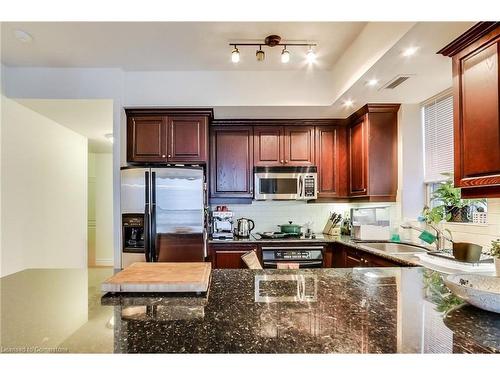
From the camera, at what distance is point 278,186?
11.7 ft

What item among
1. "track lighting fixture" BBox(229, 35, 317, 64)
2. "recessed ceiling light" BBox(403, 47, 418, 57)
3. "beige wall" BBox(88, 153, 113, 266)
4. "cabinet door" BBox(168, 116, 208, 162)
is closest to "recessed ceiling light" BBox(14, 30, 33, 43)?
"cabinet door" BBox(168, 116, 208, 162)

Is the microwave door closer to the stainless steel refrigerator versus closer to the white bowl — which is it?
the stainless steel refrigerator

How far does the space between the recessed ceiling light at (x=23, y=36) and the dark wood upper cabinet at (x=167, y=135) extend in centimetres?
98

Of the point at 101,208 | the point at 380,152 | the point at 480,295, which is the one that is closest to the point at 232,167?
the point at 380,152

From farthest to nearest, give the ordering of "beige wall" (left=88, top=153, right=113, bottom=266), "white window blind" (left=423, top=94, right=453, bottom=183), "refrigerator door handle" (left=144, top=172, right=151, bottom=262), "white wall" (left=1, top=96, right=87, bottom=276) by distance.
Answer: "beige wall" (left=88, top=153, right=113, bottom=266), "white wall" (left=1, top=96, right=87, bottom=276), "refrigerator door handle" (left=144, top=172, right=151, bottom=262), "white window blind" (left=423, top=94, right=453, bottom=183)

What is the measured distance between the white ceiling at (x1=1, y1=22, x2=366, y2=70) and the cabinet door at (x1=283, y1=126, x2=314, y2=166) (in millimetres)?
767

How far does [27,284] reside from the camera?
1.46 m

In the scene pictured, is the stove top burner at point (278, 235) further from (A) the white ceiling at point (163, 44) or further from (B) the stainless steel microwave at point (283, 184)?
(A) the white ceiling at point (163, 44)

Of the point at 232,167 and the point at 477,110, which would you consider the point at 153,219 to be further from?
the point at 477,110

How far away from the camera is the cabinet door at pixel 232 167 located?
3.61 m

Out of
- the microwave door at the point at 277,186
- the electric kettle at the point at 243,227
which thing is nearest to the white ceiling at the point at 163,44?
the microwave door at the point at 277,186

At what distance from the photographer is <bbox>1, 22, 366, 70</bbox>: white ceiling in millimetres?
2385

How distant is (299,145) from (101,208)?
5.05 metres
